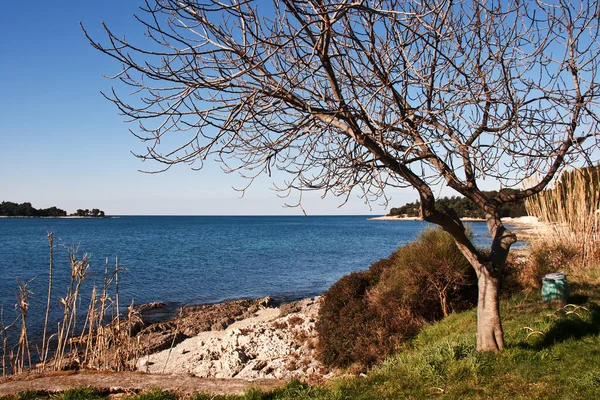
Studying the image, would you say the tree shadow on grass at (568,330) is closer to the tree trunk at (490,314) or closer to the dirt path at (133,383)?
the tree trunk at (490,314)

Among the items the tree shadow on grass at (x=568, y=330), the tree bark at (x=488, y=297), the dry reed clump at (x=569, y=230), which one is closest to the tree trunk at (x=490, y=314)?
the tree bark at (x=488, y=297)

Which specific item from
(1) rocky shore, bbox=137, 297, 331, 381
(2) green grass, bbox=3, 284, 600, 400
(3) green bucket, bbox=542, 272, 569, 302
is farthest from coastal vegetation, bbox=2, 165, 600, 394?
(1) rocky shore, bbox=137, 297, 331, 381

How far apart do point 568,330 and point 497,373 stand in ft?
7.34

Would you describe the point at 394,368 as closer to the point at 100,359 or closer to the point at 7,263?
the point at 100,359

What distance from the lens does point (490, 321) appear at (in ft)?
18.2

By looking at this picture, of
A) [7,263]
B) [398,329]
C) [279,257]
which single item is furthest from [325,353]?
[7,263]

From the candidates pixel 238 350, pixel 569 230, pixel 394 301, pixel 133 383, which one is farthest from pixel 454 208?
pixel 133 383

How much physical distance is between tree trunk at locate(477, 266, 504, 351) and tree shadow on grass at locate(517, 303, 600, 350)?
526mm

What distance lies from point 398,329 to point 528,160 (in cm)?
435

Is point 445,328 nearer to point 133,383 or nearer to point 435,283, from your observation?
point 435,283

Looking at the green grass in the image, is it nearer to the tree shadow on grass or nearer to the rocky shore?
the tree shadow on grass

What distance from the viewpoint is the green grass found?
14.7ft

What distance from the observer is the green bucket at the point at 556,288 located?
7785 mm

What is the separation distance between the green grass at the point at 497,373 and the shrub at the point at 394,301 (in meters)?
2.10
